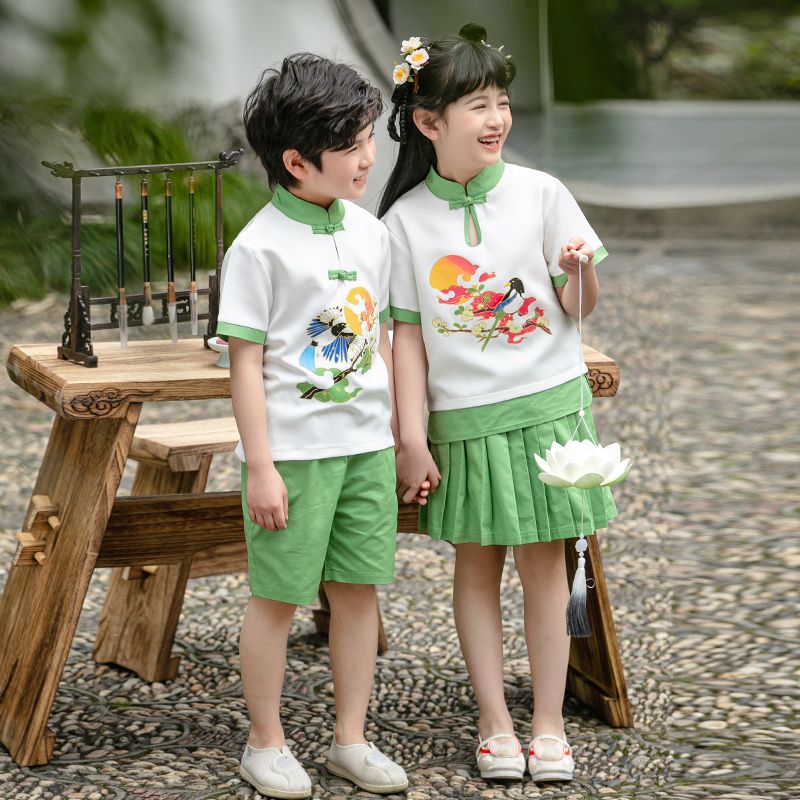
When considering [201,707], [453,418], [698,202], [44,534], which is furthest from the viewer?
[698,202]

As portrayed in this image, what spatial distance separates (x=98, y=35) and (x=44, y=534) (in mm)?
7374

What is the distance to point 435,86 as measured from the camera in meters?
2.63

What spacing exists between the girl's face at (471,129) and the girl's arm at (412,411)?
13.2 inches

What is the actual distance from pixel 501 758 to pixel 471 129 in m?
1.27

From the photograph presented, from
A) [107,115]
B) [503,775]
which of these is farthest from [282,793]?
[107,115]

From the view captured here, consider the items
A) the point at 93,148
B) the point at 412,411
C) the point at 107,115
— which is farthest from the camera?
the point at 107,115

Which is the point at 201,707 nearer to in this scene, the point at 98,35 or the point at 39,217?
the point at 39,217

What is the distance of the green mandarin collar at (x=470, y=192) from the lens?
8.79 ft

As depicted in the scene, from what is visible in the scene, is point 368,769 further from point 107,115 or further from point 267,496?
point 107,115

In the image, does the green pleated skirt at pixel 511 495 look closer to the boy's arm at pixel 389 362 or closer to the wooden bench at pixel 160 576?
the boy's arm at pixel 389 362

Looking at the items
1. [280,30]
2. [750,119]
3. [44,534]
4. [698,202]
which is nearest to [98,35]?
[280,30]

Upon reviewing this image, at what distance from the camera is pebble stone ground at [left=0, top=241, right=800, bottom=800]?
2816 millimetres

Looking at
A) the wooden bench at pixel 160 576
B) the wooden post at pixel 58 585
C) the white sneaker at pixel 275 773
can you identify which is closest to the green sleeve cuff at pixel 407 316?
the wooden post at pixel 58 585

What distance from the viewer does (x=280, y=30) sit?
9.78 metres
